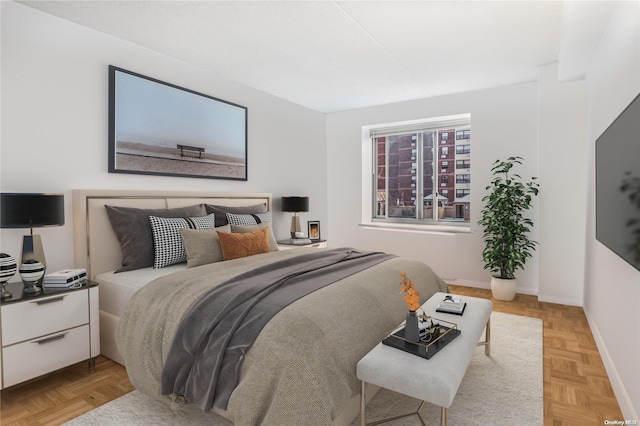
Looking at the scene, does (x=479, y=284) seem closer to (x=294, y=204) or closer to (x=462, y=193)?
(x=462, y=193)

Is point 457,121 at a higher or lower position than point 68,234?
higher

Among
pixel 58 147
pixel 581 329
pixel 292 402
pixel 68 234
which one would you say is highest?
pixel 58 147

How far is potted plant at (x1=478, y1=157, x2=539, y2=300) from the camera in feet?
13.4

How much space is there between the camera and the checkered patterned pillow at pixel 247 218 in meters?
3.55

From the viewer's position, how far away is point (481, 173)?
470cm

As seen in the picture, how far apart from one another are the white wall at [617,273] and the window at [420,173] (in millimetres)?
1869

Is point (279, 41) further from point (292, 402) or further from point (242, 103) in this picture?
point (292, 402)

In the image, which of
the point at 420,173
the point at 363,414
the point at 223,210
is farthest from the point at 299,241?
the point at 363,414

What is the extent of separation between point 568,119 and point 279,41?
3145mm

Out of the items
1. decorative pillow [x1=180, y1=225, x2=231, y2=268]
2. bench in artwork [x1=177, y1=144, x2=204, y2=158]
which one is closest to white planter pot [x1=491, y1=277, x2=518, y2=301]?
decorative pillow [x1=180, y1=225, x2=231, y2=268]

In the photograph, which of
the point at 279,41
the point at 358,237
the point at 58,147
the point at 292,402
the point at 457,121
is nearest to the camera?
the point at 292,402

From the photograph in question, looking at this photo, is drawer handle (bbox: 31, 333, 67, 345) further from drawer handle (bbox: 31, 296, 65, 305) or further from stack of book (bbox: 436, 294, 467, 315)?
stack of book (bbox: 436, 294, 467, 315)

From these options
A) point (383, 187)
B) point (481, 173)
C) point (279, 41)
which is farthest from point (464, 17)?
point (383, 187)

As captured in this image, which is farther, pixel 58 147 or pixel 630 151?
pixel 58 147
